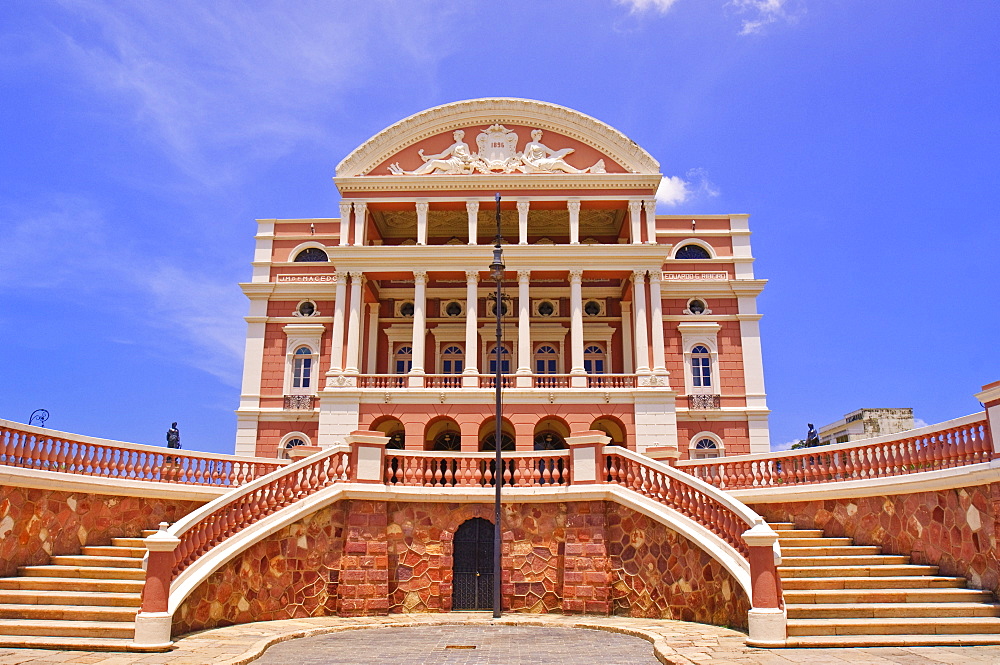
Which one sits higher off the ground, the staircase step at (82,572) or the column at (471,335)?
the column at (471,335)

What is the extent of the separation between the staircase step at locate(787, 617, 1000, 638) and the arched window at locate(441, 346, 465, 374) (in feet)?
71.0

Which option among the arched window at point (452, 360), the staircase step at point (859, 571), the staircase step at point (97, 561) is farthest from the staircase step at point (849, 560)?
the arched window at point (452, 360)

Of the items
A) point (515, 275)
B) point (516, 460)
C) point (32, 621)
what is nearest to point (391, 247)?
point (515, 275)

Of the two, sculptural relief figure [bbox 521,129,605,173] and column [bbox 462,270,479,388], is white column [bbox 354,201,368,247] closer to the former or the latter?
column [bbox 462,270,479,388]

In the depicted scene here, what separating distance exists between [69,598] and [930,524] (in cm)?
1296

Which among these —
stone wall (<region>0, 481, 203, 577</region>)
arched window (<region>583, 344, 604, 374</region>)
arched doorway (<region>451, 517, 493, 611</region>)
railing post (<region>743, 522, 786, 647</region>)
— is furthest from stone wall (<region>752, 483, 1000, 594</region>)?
arched window (<region>583, 344, 604, 374</region>)

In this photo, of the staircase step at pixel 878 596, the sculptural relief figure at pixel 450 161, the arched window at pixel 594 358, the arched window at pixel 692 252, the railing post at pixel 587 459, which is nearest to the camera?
the staircase step at pixel 878 596

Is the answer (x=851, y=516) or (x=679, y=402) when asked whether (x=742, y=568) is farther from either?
(x=679, y=402)

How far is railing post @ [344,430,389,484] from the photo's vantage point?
14.6 meters

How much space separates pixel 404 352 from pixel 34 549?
19464mm

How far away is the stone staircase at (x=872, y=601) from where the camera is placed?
10016 mm

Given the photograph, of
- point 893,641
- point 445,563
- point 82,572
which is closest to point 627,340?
point 445,563

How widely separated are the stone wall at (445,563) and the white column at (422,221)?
16.1m

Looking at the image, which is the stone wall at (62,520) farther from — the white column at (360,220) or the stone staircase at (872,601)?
the white column at (360,220)
